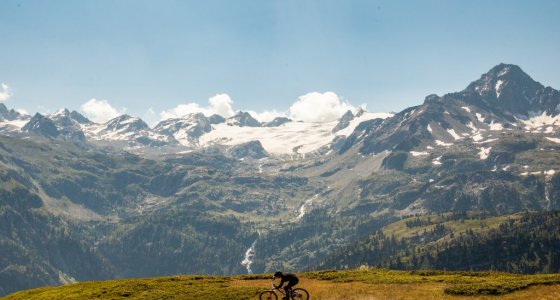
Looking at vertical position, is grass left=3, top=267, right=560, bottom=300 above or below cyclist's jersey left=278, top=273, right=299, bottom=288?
below

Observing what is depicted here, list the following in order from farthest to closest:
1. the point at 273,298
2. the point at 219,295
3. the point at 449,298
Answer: the point at 219,295 < the point at 449,298 < the point at 273,298

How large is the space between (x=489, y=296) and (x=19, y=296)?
66.2m

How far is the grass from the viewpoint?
5262 centimetres

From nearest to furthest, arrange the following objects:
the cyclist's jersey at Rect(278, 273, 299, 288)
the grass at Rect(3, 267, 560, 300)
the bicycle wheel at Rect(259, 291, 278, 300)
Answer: the cyclist's jersey at Rect(278, 273, 299, 288)
the bicycle wheel at Rect(259, 291, 278, 300)
the grass at Rect(3, 267, 560, 300)

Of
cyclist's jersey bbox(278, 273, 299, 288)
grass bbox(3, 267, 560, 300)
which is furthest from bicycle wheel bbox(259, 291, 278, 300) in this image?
grass bbox(3, 267, 560, 300)

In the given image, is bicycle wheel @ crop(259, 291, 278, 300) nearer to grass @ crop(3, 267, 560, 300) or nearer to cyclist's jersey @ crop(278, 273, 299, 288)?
cyclist's jersey @ crop(278, 273, 299, 288)

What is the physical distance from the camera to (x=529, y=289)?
52125mm

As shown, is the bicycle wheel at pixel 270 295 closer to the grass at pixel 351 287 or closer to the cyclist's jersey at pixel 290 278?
the cyclist's jersey at pixel 290 278

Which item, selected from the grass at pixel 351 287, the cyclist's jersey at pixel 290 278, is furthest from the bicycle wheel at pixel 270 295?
the grass at pixel 351 287

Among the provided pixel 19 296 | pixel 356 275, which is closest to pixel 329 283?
pixel 356 275

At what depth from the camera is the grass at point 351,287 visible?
173ft

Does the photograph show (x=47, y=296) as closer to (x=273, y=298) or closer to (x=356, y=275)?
(x=273, y=298)

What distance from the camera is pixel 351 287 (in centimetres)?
6159

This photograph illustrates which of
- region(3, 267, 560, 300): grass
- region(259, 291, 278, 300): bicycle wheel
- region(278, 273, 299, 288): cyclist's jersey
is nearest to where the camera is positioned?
region(278, 273, 299, 288): cyclist's jersey
